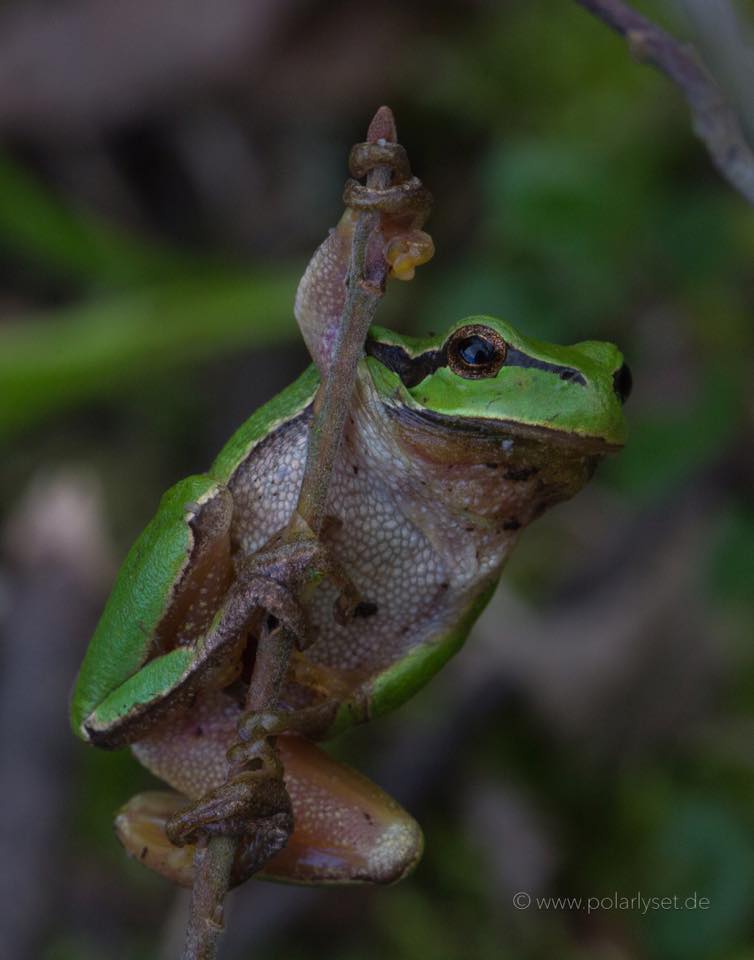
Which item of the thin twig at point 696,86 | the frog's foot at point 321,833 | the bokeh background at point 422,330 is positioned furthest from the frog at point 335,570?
the bokeh background at point 422,330

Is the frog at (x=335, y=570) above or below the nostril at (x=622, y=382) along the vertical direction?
below

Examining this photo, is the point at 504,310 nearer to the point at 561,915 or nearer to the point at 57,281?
the point at 561,915

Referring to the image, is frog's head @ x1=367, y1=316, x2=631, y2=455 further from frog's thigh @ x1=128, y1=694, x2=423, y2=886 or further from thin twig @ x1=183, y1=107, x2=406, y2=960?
frog's thigh @ x1=128, y1=694, x2=423, y2=886

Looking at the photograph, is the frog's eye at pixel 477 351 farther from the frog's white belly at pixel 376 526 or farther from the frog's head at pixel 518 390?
the frog's white belly at pixel 376 526

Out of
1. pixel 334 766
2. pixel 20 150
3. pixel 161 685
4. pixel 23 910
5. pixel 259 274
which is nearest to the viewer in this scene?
pixel 161 685

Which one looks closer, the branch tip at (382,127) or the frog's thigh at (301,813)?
the branch tip at (382,127)

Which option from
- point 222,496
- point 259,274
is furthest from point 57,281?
point 222,496

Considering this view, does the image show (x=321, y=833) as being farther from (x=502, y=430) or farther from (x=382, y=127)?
(x=382, y=127)
